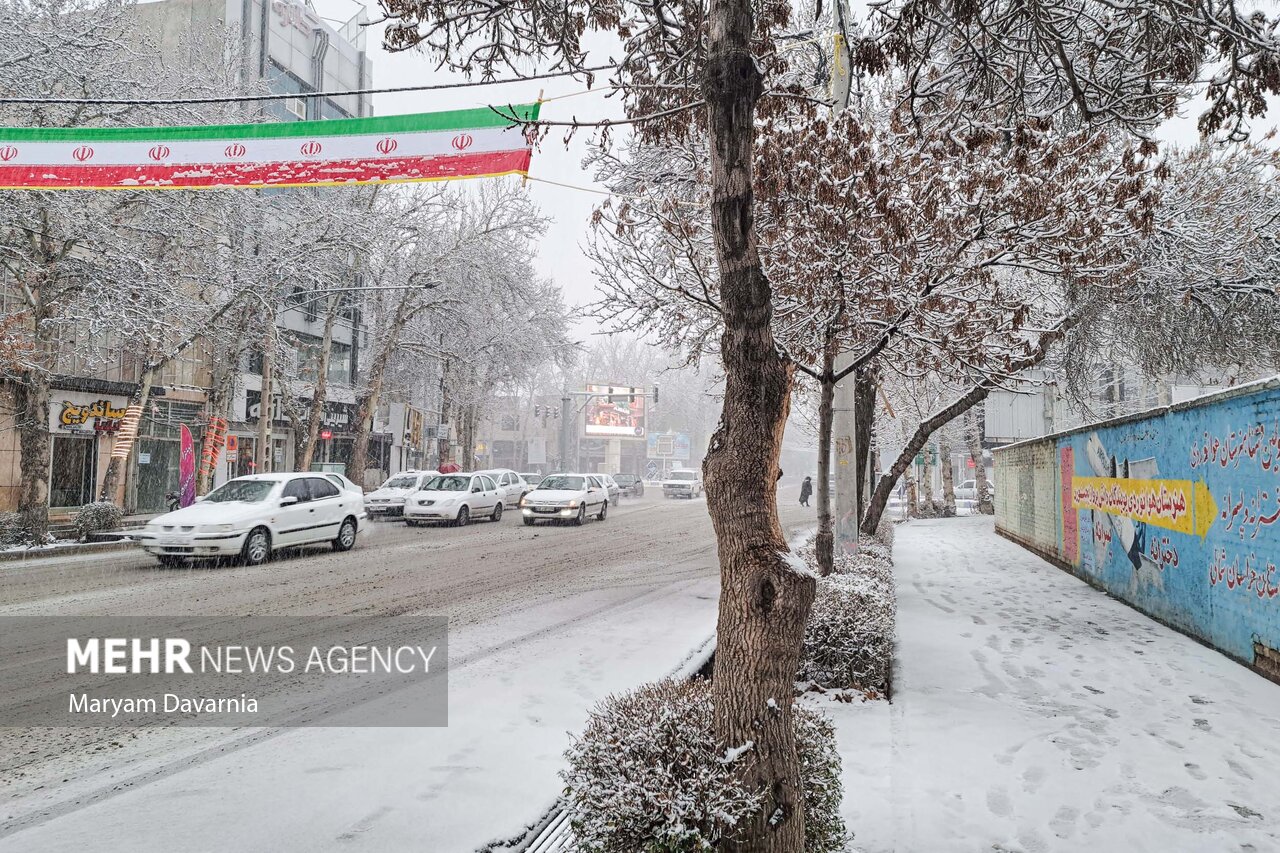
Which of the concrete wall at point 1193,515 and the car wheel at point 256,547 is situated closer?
the concrete wall at point 1193,515

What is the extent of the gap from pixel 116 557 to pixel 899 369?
1473 cm

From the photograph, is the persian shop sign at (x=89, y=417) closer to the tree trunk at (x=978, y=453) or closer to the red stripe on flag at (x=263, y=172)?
the red stripe on flag at (x=263, y=172)

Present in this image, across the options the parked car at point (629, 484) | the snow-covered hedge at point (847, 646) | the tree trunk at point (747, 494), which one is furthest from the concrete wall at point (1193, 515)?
the parked car at point (629, 484)

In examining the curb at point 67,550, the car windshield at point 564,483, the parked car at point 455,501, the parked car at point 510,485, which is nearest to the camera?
the curb at point 67,550

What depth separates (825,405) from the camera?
9.25 m

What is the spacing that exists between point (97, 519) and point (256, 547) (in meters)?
6.45

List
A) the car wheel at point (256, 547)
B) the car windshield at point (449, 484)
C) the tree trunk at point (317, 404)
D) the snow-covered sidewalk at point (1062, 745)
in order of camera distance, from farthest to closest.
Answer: the tree trunk at point (317, 404), the car windshield at point (449, 484), the car wheel at point (256, 547), the snow-covered sidewalk at point (1062, 745)

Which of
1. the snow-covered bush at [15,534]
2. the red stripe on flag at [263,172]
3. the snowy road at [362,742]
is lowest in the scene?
the snowy road at [362,742]

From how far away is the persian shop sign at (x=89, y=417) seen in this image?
22655 millimetres

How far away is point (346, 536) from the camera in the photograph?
637 inches

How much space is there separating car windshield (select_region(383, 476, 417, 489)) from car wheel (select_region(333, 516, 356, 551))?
1152 centimetres

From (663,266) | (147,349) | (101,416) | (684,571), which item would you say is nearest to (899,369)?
(663,266)

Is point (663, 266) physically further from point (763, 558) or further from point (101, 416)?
point (101, 416)

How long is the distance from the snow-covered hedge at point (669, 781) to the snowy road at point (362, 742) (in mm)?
856
